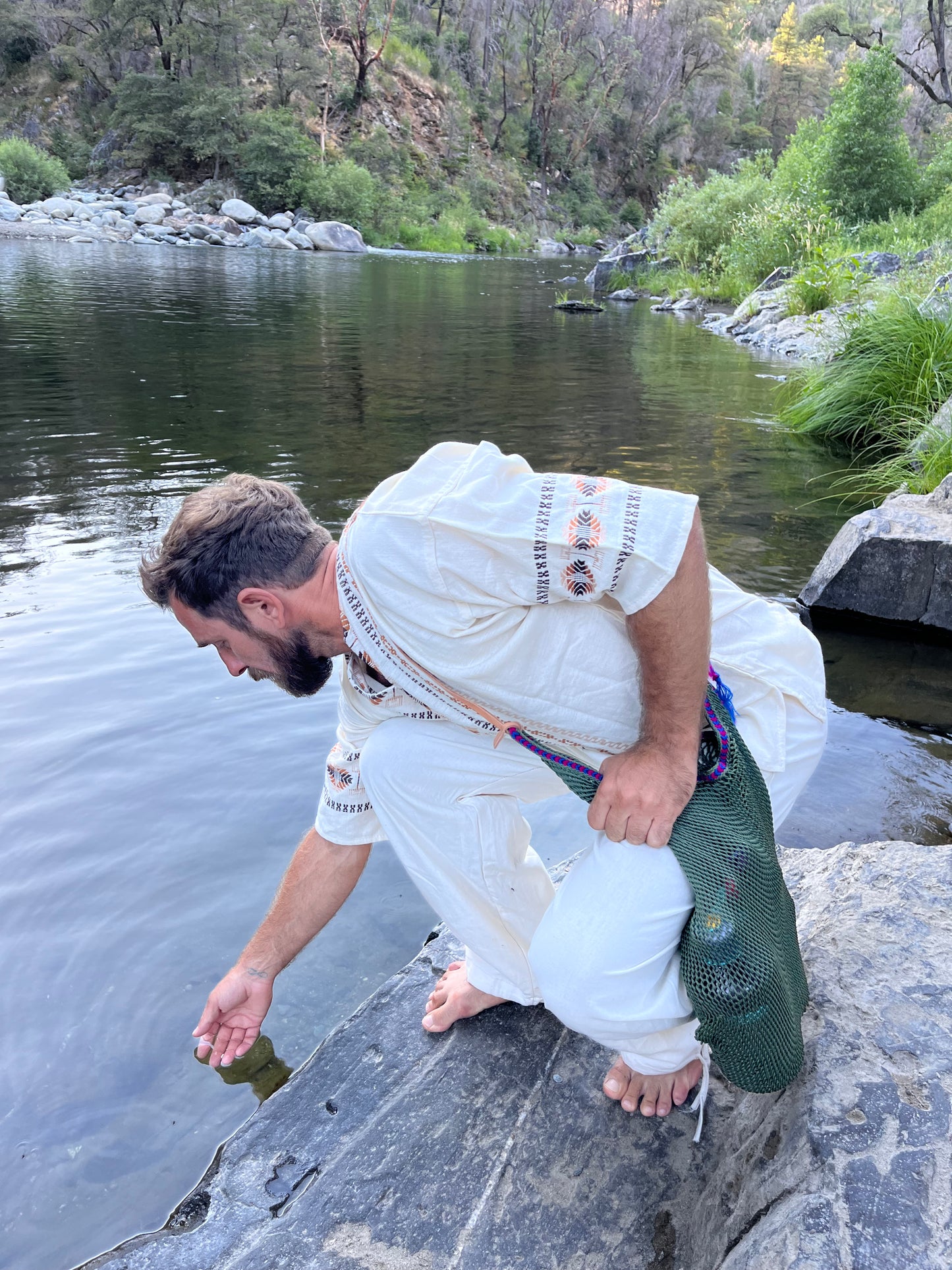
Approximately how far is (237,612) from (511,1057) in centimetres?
97

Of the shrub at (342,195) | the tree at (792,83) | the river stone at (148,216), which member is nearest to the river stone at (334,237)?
the shrub at (342,195)

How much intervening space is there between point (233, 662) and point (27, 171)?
114 ft

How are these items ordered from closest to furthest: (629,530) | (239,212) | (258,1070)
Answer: (629,530) < (258,1070) < (239,212)

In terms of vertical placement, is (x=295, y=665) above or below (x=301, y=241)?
Result: above

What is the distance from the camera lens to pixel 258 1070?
195cm

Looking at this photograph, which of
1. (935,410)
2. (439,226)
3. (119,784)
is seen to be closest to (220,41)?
(439,226)

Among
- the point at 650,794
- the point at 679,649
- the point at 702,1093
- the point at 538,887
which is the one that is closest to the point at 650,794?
the point at 650,794

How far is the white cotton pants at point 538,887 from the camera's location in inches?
55.5

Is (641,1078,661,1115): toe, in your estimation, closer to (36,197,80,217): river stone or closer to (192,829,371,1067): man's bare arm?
(192,829,371,1067): man's bare arm

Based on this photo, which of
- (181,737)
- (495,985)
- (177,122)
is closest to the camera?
(495,985)

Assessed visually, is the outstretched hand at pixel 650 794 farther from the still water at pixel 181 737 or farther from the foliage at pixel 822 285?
the foliage at pixel 822 285

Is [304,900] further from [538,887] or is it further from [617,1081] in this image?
[617,1081]

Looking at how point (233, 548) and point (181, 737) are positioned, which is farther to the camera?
point (181, 737)

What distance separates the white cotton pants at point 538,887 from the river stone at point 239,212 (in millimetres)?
32791
